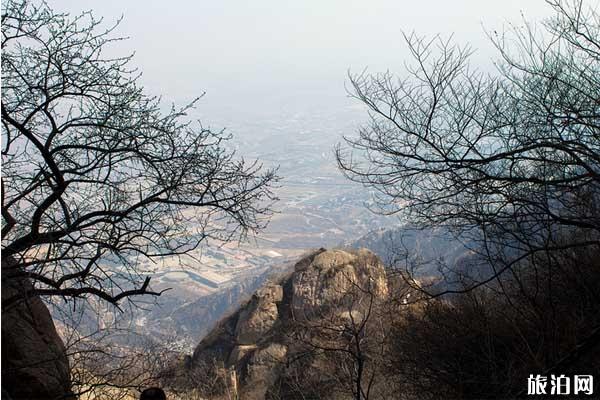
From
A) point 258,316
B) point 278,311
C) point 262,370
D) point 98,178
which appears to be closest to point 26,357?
point 98,178

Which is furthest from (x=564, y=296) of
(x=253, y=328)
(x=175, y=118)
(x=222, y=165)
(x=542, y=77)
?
(x=253, y=328)

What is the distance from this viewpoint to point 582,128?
6898 mm

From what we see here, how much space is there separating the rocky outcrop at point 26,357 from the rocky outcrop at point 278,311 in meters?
10.0

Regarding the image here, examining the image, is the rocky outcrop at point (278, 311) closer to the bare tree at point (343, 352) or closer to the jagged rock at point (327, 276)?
the jagged rock at point (327, 276)

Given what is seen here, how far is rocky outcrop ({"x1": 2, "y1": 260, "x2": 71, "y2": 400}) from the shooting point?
5906mm

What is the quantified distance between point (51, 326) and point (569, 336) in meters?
6.76

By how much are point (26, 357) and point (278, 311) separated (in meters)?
14.1

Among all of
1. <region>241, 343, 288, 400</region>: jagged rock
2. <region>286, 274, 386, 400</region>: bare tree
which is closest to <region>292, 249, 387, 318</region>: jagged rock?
<region>241, 343, 288, 400</region>: jagged rock

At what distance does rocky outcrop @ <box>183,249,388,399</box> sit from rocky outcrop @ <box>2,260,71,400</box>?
1004 centimetres

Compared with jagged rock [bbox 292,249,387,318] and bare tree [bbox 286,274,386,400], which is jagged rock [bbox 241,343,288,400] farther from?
bare tree [bbox 286,274,386,400]

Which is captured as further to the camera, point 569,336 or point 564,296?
point 564,296

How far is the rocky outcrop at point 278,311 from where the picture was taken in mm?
16797

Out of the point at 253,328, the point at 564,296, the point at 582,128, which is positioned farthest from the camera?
the point at 253,328

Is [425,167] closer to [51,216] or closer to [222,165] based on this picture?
[222,165]
